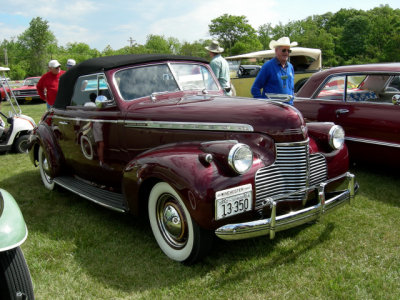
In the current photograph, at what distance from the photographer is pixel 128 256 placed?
3191 mm

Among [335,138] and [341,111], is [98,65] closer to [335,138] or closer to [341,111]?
[335,138]

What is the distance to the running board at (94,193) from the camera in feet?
11.6

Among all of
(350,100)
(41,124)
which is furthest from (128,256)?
(350,100)

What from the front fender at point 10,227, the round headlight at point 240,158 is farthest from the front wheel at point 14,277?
the round headlight at point 240,158

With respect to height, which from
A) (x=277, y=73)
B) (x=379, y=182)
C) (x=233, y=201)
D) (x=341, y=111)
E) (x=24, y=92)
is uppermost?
(x=277, y=73)

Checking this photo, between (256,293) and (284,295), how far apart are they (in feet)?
0.64

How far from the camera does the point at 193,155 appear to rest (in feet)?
9.21

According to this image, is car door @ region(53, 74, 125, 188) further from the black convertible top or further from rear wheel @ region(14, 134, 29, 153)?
rear wheel @ region(14, 134, 29, 153)

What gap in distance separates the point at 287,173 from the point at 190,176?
0.84 meters

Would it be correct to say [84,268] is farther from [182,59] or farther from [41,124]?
[41,124]

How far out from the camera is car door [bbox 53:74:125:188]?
3814mm

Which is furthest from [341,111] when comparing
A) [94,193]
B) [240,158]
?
[94,193]

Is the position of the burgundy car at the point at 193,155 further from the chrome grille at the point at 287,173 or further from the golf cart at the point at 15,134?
the golf cart at the point at 15,134

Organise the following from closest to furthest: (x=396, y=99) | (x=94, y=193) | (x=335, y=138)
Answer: (x=335, y=138) < (x=94, y=193) < (x=396, y=99)
